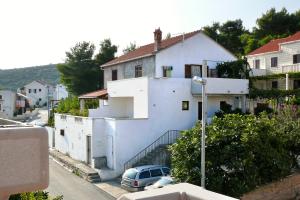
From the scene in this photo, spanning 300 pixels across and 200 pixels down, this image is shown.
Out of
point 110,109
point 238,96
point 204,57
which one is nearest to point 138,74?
point 110,109

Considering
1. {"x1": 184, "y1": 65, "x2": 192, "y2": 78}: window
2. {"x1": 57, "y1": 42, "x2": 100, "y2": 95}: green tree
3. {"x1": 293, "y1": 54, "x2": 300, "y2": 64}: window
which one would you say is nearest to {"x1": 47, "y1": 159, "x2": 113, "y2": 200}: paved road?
{"x1": 184, "y1": 65, "x2": 192, "y2": 78}: window

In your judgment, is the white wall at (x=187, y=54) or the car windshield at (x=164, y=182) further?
the white wall at (x=187, y=54)

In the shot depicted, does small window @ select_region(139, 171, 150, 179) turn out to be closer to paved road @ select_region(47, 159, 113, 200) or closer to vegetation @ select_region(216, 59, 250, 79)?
paved road @ select_region(47, 159, 113, 200)

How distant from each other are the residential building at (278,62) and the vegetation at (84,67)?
2843 cm

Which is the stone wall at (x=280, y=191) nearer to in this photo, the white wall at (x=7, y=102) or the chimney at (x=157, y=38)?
the chimney at (x=157, y=38)

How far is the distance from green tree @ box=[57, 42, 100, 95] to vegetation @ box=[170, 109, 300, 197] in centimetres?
4822

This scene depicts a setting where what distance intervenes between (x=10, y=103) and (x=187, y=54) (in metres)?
66.5

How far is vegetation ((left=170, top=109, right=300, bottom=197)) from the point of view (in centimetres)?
1430

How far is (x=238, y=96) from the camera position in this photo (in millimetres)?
33000

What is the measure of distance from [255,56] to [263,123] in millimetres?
32039

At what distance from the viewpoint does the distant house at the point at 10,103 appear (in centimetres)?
8569

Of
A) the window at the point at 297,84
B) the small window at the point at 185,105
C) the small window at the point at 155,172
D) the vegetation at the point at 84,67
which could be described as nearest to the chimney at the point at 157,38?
the small window at the point at 185,105

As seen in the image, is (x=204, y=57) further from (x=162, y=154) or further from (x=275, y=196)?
(x=275, y=196)

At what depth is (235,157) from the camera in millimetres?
14531
